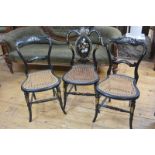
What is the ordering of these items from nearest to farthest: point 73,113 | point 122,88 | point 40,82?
point 122,88, point 40,82, point 73,113

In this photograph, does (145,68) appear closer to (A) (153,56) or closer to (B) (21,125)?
(A) (153,56)

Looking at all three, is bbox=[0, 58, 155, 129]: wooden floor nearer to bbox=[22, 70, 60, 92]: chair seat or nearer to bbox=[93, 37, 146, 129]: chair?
bbox=[93, 37, 146, 129]: chair

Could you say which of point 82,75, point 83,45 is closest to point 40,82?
point 82,75

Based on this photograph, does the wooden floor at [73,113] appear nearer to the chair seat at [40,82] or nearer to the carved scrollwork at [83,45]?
the chair seat at [40,82]

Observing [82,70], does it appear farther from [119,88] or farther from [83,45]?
[119,88]

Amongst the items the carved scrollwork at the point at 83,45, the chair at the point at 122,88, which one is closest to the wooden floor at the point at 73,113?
the chair at the point at 122,88

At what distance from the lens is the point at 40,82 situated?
2043mm

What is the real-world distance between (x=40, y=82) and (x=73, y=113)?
52 centimetres

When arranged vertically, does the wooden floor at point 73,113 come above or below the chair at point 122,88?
below

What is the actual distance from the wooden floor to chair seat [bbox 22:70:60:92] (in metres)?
0.40

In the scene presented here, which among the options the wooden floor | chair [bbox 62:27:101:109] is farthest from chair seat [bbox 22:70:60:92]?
the wooden floor

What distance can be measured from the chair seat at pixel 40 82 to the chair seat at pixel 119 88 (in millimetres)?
478

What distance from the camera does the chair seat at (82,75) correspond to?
2.04 m

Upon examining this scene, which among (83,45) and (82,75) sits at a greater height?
(83,45)
